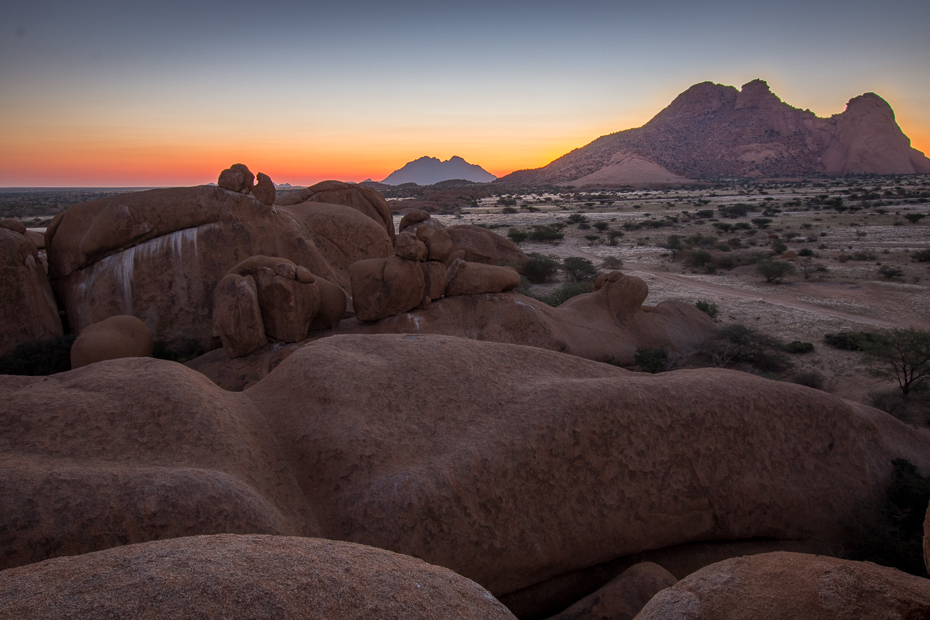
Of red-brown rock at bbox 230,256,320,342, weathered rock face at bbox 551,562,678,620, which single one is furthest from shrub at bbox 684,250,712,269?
weathered rock face at bbox 551,562,678,620

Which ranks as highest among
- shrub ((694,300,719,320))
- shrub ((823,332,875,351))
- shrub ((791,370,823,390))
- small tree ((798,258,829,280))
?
small tree ((798,258,829,280))

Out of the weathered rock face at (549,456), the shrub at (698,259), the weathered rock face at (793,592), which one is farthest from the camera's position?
the shrub at (698,259)

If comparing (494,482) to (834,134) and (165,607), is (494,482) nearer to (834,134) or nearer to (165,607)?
(165,607)

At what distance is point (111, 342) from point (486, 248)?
15.5m

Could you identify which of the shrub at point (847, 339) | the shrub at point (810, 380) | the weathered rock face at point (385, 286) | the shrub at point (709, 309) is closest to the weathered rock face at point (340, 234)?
the weathered rock face at point (385, 286)

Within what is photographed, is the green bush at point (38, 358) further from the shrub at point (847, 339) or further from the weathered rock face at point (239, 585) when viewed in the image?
the shrub at point (847, 339)

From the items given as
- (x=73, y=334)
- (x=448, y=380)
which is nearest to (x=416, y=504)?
(x=448, y=380)

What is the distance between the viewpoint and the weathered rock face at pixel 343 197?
18422 mm

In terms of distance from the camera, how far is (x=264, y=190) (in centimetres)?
1330

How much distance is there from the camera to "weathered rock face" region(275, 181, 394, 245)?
60.4 ft

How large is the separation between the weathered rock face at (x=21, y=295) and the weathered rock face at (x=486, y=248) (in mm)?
14316

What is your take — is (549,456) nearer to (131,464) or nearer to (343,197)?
(131,464)

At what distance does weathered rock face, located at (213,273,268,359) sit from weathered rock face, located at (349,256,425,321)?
79.9 inches

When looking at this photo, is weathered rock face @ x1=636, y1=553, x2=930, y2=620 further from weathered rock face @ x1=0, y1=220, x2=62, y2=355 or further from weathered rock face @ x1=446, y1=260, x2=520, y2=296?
weathered rock face @ x1=0, y1=220, x2=62, y2=355
